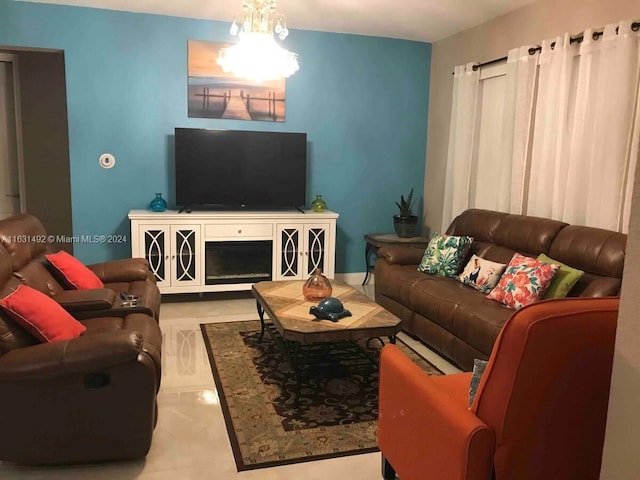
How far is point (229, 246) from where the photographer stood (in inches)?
196

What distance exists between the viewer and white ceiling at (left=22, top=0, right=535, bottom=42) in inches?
171

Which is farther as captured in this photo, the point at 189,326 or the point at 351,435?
the point at 189,326

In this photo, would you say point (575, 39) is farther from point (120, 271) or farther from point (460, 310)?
point (120, 271)

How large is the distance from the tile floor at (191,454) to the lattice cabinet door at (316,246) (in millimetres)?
1796

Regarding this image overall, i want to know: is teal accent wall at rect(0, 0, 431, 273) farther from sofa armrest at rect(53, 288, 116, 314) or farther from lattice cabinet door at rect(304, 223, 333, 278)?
sofa armrest at rect(53, 288, 116, 314)

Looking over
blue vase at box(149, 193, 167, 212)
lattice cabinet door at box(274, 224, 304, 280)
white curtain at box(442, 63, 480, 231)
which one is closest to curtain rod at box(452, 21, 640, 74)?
white curtain at box(442, 63, 480, 231)

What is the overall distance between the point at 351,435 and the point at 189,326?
2.01 m

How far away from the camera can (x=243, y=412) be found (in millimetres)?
2846

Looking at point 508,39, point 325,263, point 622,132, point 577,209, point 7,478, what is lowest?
point 7,478

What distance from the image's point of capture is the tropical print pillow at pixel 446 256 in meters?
4.12

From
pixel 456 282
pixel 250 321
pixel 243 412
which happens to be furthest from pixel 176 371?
pixel 456 282

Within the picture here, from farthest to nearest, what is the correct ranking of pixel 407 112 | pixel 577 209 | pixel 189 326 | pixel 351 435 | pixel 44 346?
1. pixel 407 112
2. pixel 189 326
3. pixel 577 209
4. pixel 351 435
5. pixel 44 346

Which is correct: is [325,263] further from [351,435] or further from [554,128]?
[351,435]

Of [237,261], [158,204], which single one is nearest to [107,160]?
[158,204]
